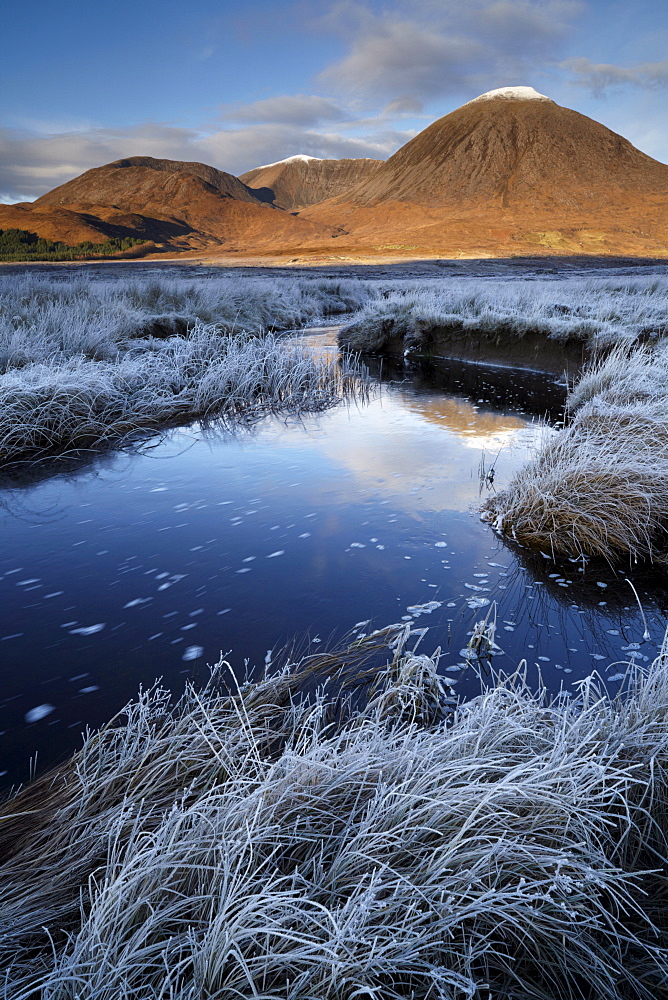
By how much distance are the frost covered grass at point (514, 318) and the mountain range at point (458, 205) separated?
5747cm

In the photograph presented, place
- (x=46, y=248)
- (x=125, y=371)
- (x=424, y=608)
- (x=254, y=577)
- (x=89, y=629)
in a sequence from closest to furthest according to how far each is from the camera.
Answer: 1. (x=89, y=629)
2. (x=424, y=608)
3. (x=254, y=577)
4. (x=125, y=371)
5. (x=46, y=248)

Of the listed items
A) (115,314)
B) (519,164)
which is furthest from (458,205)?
(115,314)

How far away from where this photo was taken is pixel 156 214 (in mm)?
130750

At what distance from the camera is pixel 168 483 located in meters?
5.59

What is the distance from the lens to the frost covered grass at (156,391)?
645 centimetres

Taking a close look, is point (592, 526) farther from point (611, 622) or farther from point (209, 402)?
point (209, 402)

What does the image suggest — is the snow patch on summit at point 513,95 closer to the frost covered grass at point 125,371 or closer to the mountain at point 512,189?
the mountain at point 512,189

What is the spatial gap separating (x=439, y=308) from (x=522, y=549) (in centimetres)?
1064

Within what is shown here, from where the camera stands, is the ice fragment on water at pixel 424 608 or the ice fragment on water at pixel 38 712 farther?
the ice fragment on water at pixel 424 608

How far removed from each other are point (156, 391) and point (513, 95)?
564 ft

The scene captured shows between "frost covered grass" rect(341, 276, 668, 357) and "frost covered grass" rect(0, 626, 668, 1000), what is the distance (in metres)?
9.05

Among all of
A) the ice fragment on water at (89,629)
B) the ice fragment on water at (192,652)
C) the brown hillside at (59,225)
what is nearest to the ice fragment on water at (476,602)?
the ice fragment on water at (192,652)

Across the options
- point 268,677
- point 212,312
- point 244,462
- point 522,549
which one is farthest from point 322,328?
point 268,677

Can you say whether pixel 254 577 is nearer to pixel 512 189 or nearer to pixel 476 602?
pixel 476 602
